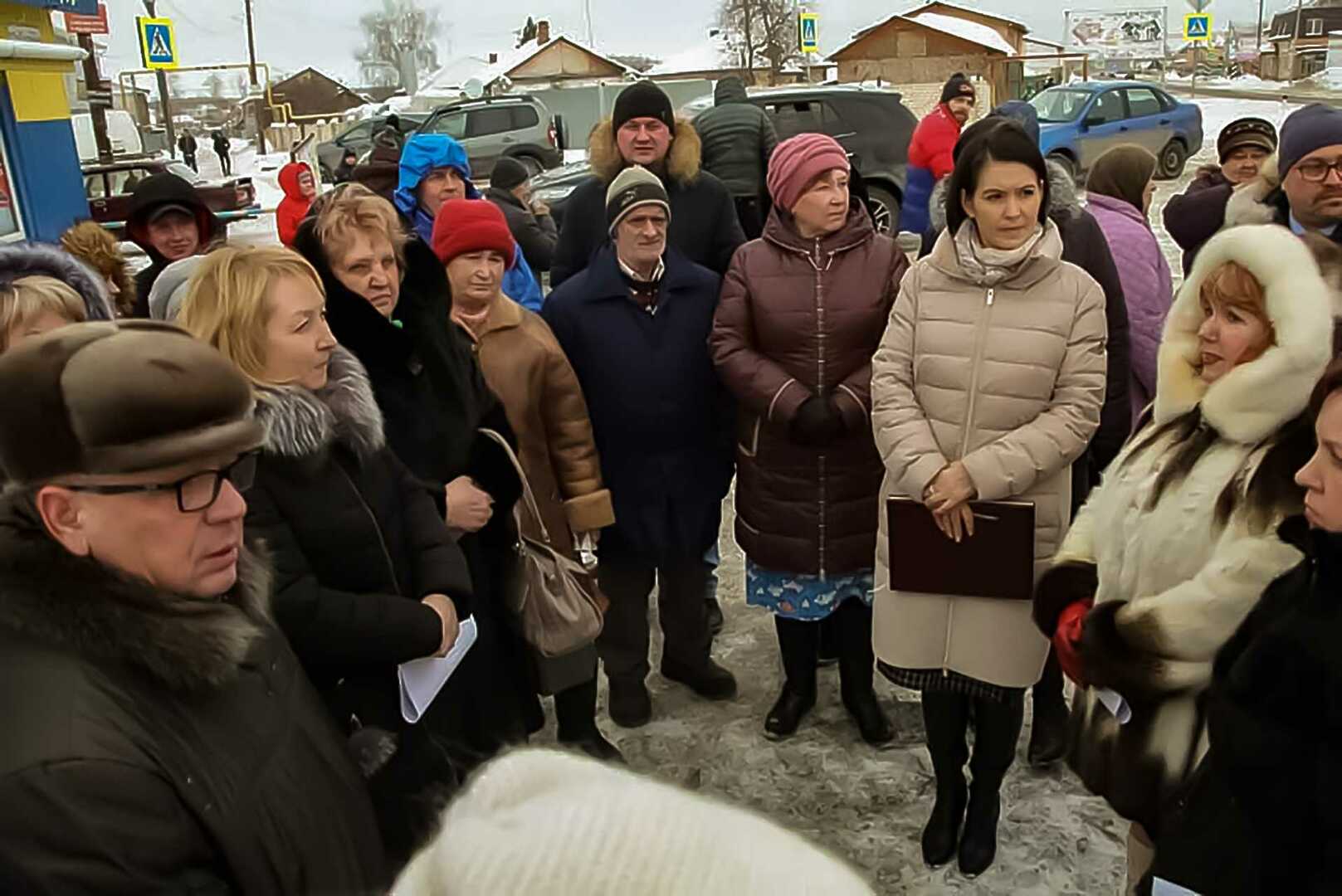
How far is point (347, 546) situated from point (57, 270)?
137 centimetres

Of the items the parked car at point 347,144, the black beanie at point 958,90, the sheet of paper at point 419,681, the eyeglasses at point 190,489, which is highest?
the parked car at point 347,144

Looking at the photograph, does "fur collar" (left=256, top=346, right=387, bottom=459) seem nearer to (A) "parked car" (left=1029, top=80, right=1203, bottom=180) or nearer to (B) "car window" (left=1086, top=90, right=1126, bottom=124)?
(A) "parked car" (left=1029, top=80, right=1203, bottom=180)

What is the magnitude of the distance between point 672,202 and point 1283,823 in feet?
11.1

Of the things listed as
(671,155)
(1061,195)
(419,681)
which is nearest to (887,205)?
(671,155)

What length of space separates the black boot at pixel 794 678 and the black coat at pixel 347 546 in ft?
4.99

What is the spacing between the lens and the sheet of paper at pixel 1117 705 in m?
1.98

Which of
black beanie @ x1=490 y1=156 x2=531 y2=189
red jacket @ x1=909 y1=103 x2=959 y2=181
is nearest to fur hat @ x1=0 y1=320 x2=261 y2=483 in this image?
black beanie @ x1=490 y1=156 x2=531 y2=189

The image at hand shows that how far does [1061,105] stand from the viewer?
19125 mm

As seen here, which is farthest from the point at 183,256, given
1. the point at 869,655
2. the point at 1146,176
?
the point at 1146,176

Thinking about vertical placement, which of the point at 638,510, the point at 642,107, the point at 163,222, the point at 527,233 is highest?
the point at 642,107

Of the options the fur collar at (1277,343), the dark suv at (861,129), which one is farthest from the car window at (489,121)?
the fur collar at (1277,343)

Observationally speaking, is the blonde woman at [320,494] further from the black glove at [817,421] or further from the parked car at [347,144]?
the parked car at [347,144]

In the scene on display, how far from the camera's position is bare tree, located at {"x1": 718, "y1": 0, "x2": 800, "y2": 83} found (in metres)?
42.5

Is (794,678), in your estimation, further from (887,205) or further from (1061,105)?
(1061,105)
